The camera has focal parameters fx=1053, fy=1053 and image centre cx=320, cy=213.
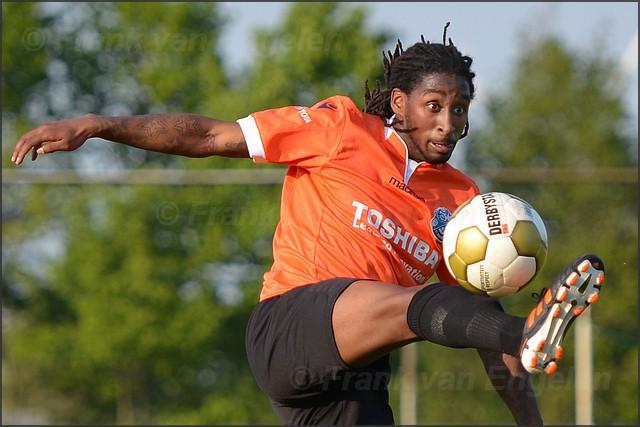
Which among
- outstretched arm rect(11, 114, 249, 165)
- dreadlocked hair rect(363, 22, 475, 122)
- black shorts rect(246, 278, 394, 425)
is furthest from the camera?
dreadlocked hair rect(363, 22, 475, 122)

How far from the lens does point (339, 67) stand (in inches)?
834

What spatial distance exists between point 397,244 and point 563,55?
891 inches

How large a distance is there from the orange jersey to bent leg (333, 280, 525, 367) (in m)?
0.37

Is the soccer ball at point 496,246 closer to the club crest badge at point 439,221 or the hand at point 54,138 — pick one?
the club crest badge at point 439,221

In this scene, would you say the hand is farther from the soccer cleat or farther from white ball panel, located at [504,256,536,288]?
the soccer cleat

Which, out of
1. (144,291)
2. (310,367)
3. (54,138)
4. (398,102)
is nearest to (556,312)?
(310,367)

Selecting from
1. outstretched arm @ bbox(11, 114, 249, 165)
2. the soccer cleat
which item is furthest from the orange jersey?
the soccer cleat

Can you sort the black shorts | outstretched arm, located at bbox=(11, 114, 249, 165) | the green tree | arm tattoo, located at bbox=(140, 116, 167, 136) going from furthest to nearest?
1. the green tree
2. arm tattoo, located at bbox=(140, 116, 167, 136)
3. the black shorts
4. outstretched arm, located at bbox=(11, 114, 249, 165)

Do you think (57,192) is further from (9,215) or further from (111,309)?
(111,309)

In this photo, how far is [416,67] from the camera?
4.72 metres

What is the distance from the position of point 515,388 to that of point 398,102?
1.39m

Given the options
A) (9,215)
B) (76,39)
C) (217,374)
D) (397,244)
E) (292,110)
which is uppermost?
(76,39)

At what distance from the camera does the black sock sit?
11.4 ft

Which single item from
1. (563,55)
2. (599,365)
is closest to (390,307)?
(599,365)
